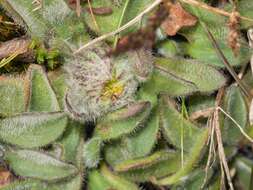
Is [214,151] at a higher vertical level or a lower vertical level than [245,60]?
lower

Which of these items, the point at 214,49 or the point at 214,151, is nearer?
the point at 214,151

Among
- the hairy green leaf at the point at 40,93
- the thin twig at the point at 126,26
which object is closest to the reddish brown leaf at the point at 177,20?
the thin twig at the point at 126,26

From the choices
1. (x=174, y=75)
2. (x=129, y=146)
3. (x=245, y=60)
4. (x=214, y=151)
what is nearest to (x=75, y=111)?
(x=129, y=146)

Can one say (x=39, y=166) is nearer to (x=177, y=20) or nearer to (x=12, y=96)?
(x=12, y=96)

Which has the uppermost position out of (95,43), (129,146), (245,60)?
(95,43)

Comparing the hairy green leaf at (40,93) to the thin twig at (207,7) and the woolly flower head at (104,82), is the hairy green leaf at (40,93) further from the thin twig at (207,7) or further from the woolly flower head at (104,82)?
the thin twig at (207,7)

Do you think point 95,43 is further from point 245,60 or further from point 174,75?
point 245,60

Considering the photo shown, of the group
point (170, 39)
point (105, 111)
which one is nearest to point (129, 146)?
point (105, 111)

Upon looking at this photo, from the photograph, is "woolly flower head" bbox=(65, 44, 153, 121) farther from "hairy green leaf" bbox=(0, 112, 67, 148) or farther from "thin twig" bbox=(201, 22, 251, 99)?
"thin twig" bbox=(201, 22, 251, 99)
